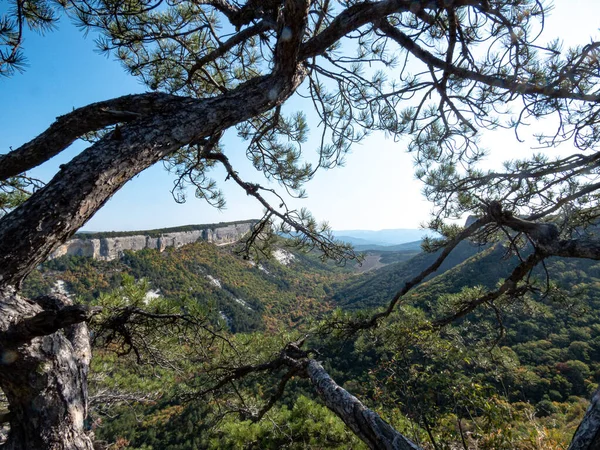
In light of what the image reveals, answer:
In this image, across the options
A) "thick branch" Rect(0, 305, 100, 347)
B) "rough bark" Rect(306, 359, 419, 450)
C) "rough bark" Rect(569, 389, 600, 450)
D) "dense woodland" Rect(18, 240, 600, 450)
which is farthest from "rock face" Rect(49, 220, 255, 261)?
"rough bark" Rect(569, 389, 600, 450)

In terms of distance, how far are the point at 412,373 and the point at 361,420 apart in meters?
1.05

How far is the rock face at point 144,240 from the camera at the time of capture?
1373 inches

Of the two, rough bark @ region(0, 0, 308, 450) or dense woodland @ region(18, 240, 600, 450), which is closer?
rough bark @ region(0, 0, 308, 450)

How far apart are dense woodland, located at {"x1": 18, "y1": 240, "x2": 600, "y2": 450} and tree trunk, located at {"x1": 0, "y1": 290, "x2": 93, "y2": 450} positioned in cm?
69

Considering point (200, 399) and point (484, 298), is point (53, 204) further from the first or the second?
point (484, 298)

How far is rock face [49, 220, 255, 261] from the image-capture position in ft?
114

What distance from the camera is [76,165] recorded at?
33.2 inches

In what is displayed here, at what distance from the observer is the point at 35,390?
2.67 feet

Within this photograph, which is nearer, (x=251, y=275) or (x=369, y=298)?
(x=369, y=298)

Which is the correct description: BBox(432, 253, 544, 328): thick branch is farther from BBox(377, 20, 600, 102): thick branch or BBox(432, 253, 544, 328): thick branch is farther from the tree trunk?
the tree trunk

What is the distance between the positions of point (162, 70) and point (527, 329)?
51.3 ft

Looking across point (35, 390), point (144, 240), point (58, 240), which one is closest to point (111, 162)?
point (58, 240)

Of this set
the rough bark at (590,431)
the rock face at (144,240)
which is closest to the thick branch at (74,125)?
the rough bark at (590,431)

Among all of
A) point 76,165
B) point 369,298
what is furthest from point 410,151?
point 369,298
